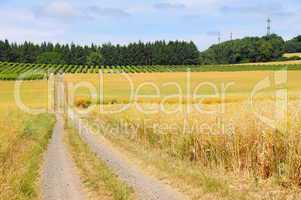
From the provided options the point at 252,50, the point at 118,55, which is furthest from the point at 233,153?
the point at 118,55

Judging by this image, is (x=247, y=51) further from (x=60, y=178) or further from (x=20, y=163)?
(x=60, y=178)

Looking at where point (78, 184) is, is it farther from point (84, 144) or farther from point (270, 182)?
point (84, 144)

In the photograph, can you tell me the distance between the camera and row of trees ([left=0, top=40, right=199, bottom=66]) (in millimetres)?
172875

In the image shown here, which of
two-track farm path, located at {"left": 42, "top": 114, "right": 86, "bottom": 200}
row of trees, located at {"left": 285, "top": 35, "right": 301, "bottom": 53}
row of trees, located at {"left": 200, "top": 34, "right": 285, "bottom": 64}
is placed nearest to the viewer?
two-track farm path, located at {"left": 42, "top": 114, "right": 86, "bottom": 200}

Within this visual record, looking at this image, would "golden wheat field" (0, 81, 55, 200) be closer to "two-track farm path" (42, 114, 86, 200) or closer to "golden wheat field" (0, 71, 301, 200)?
"golden wheat field" (0, 71, 301, 200)

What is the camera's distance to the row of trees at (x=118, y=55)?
17288 cm

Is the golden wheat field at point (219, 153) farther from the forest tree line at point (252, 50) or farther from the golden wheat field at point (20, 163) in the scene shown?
the forest tree line at point (252, 50)

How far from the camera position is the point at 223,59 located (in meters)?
164

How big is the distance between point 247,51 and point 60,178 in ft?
481

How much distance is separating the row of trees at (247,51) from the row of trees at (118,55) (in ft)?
27.0

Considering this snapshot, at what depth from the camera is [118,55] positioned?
17425cm

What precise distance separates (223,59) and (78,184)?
154634 mm

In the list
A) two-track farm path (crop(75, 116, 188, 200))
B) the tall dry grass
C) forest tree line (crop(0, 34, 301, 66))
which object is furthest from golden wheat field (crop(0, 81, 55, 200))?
forest tree line (crop(0, 34, 301, 66))

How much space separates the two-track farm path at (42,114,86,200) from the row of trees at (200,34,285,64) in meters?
135
